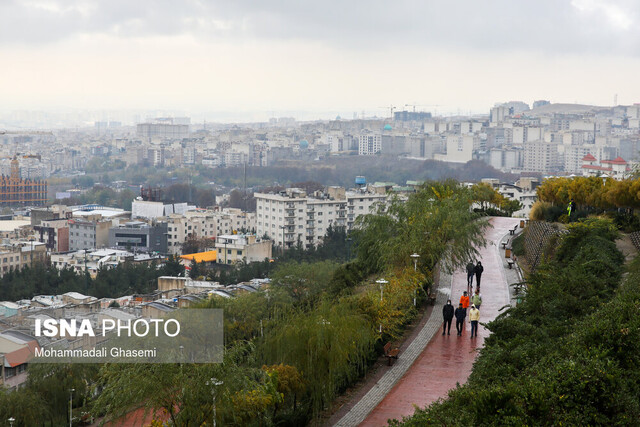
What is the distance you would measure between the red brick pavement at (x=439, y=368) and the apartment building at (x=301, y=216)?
24.5m

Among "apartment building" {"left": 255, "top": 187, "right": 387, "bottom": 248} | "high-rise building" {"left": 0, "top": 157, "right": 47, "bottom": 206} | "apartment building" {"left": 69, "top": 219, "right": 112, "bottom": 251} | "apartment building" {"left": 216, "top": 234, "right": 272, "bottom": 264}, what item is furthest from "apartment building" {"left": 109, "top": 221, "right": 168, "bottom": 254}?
"high-rise building" {"left": 0, "top": 157, "right": 47, "bottom": 206}

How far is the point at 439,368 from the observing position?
604 centimetres

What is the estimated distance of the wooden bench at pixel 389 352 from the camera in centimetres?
624

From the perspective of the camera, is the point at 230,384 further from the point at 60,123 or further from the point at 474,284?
the point at 60,123

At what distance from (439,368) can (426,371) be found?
0.11 metres

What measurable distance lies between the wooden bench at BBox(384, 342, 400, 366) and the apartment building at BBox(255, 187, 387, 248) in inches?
1025

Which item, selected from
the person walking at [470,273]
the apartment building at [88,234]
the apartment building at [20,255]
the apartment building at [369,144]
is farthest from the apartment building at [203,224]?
the apartment building at [369,144]

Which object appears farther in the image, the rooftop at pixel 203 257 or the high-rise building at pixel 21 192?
the high-rise building at pixel 21 192

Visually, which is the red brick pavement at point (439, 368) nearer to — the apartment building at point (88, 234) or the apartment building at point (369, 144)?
the apartment building at point (88, 234)

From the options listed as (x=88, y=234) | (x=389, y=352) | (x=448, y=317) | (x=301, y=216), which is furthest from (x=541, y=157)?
(x=389, y=352)

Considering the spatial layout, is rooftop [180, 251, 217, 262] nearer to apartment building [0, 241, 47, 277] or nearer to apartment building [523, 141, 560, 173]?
apartment building [0, 241, 47, 277]

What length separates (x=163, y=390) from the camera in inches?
178

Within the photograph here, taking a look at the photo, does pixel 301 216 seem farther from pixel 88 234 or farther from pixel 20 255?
pixel 20 255

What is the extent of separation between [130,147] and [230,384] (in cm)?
8342
